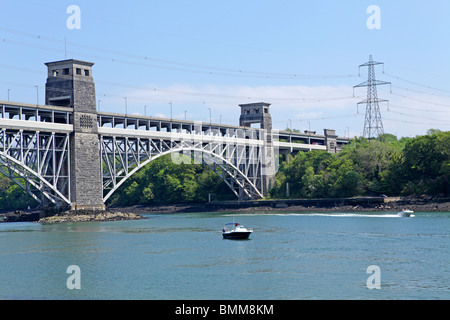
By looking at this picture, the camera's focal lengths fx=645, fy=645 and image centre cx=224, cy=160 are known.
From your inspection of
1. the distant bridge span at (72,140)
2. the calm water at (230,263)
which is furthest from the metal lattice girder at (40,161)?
the calm water at (230,263)

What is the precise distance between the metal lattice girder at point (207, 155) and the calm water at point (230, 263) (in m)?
20.0

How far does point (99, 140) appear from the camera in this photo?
7775cm

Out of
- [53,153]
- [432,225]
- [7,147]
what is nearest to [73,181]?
[53,153]

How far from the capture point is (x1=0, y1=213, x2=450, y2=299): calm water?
3020 centimetres

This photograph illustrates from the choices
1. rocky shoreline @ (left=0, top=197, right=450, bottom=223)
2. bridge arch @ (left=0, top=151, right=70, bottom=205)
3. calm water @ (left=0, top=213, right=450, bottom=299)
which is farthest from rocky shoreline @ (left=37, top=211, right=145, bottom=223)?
calm water @ (left=0, top=213, right=450, bottom=299)

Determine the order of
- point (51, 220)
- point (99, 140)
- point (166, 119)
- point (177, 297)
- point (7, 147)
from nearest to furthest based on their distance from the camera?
point (177, 297) < point (7, 147) < point (51, 220) < point (99, 140) < point (166, 119)

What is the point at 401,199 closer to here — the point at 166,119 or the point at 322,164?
the point at 322,164

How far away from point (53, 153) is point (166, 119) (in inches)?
845

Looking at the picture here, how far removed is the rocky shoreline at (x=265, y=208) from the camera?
76.2 metres

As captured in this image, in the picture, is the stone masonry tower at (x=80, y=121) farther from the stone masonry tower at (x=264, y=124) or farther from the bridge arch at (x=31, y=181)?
the stone masonry tower at (x=264, y=124)

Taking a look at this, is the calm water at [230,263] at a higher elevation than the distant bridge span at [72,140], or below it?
below

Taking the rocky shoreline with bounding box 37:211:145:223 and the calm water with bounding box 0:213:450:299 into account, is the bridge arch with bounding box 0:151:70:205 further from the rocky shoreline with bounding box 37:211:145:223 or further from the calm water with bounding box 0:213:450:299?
the calm water with bounding box 0:213:450:299

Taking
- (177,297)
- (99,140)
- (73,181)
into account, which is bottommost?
(177,297)

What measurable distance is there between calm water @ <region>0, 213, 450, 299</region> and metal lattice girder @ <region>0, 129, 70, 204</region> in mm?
8672
